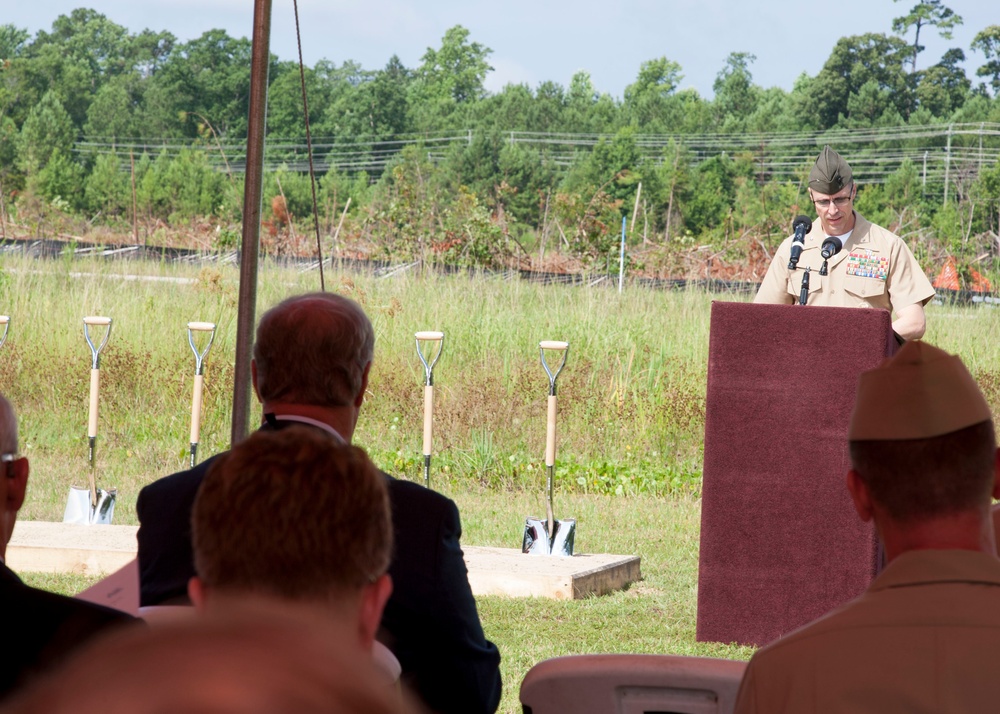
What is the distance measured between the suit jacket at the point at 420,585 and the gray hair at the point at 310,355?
0.21 m

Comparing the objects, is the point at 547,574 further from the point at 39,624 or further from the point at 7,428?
the point at 39,624

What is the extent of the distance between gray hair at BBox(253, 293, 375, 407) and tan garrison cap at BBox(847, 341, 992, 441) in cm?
95

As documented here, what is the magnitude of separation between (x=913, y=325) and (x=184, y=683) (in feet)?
15.3

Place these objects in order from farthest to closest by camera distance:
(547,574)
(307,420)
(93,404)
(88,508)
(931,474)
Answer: (93,404) → (88,508) → (547,574) → (307,420) → (931,474)

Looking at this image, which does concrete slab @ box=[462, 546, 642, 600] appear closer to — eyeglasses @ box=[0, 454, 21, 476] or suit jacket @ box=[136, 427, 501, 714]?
suit jacket @ box=[136, 427, 501, 714]

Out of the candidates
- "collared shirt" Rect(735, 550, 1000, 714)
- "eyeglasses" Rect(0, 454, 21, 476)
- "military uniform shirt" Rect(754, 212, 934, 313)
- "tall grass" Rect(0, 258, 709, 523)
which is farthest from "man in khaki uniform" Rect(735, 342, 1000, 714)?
"tall grass" Rect(0, 258, 709, 523)

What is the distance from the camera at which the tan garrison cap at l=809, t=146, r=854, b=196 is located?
190 inches

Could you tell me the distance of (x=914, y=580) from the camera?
4.79ft

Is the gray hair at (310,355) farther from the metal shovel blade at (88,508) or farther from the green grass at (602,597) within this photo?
the metal shovel blade at (88,508)

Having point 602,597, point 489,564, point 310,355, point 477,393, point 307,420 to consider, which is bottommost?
point 602,597

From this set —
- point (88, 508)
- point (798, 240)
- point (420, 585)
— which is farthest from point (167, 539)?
point (88, 508)

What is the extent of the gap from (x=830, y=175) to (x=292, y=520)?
14.3 feet

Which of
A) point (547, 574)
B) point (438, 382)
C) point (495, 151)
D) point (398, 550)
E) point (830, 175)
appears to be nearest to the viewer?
point (398, 550)

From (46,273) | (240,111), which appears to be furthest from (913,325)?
(240,111)
